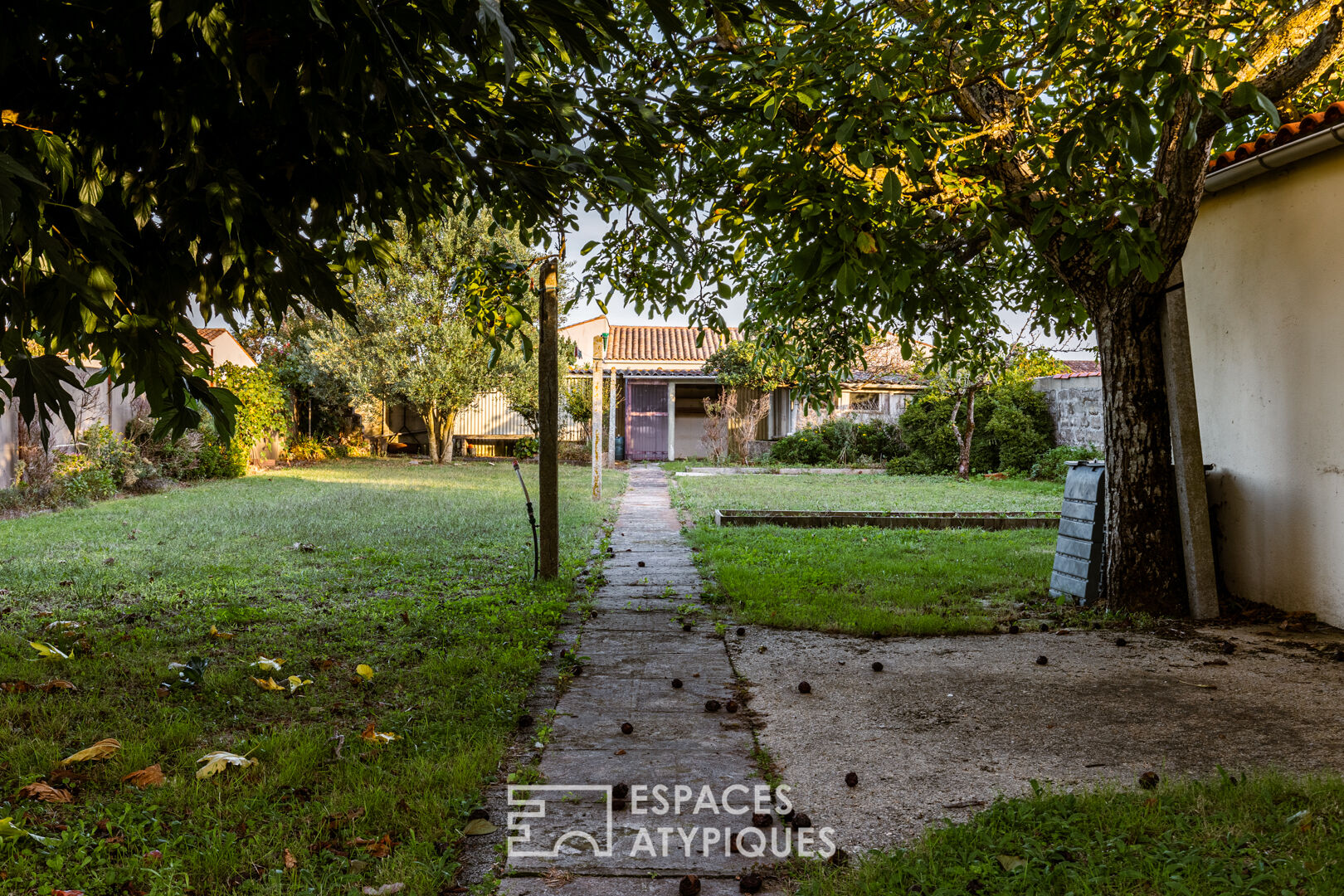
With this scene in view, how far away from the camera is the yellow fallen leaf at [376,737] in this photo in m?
3.10

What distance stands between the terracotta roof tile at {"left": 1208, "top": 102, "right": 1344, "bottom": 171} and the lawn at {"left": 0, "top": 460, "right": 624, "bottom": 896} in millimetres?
5399

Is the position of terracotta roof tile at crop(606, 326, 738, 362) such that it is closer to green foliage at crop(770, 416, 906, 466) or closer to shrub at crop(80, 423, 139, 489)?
green foliage at crop(770, 416, 906, 466)

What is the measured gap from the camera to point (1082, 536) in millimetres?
5762

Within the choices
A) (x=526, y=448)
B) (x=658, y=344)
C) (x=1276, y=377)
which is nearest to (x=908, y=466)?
(x=526, y=448)

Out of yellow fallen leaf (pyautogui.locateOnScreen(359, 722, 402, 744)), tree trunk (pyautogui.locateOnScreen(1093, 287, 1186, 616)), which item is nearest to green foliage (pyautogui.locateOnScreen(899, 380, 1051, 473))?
tree trunk (pyautogui.locateOnScreen(1093, 287, 1186, 616))

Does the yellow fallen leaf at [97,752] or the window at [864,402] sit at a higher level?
the window at [864,402]

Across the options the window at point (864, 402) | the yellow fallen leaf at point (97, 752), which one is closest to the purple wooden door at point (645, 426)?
the window at point (864, 402)

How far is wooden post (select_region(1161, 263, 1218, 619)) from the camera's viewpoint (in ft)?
17.2

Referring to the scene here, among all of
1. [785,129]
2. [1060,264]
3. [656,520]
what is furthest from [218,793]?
[656,520]

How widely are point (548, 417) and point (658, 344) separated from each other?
1011 inches

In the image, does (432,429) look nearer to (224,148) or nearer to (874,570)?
(874,570)

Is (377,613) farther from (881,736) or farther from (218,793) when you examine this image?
(881,736)

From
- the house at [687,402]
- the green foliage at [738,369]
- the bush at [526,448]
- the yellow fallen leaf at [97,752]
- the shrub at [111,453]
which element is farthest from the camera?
the bush at [526,448]

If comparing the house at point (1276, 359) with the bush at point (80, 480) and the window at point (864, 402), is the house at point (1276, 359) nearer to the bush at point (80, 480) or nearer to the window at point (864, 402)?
the bush at point (80, 480)
